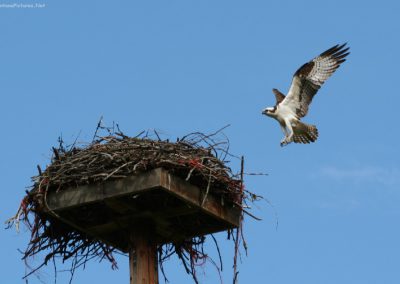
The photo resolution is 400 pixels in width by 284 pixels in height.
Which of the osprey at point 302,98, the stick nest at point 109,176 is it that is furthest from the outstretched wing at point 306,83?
the stick nest at point 109,176

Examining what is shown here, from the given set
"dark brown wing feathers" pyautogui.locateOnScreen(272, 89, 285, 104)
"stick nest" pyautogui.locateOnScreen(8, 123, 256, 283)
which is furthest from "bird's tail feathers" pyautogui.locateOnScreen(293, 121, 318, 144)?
"stick nest" pyautogui.locateOnScreen(8, 123, 256, 283)

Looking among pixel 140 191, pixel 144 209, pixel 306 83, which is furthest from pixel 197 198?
pixel 306 83

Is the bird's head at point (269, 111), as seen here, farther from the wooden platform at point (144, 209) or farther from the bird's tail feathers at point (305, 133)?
the wooden platform at point (144, 209)

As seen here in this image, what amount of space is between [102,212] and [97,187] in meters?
0.34

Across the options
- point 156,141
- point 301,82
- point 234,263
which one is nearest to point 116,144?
point 156,141

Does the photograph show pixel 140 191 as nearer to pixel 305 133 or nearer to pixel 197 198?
pixel 197 198

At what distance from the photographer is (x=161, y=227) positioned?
24.9 ft

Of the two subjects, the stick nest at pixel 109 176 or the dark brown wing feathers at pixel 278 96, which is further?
the dark brown wing feathers at pixel 278 96

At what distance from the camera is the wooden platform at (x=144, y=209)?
7094 millimetres

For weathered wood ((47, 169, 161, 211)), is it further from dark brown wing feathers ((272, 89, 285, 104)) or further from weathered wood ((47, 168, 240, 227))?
dark brown wing feathers ((272, 89, 285, 104))

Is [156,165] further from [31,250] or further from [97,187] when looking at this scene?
[31,250]

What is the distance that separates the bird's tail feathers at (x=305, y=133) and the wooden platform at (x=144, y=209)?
23.9ft

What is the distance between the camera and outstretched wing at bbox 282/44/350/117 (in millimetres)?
14750

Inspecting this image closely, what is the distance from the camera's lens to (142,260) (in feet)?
23.6
